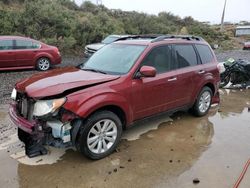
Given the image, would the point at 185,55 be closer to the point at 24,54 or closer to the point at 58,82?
the point at 58,82

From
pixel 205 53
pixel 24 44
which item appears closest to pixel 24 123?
pixel 205 53

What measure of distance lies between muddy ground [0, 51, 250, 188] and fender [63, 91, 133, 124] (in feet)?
2.68

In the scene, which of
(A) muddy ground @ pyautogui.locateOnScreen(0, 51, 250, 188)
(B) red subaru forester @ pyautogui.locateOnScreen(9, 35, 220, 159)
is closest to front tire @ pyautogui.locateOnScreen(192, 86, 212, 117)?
(B) red subaru forester @ pyautogui.locateOnScreen(9, 35, 220, 159)

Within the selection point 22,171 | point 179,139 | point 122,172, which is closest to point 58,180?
point 22,171

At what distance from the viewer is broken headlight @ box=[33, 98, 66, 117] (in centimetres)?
401

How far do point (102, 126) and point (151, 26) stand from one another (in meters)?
26.6

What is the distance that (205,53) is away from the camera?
6574 millimetres

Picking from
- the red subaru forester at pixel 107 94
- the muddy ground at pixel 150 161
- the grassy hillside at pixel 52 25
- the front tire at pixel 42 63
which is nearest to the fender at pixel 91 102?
the red subaru forester at pixel 107 94

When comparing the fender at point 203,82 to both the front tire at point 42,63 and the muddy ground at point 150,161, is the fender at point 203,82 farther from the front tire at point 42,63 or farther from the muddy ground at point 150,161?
the front tire at point 42,63

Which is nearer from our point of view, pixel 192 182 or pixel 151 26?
pixel 192 182

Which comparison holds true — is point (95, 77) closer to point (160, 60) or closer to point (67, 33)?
point (160, 60)

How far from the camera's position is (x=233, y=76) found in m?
10.0

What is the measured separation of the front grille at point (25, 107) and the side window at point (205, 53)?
3.76m

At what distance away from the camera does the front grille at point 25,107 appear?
421 cm
